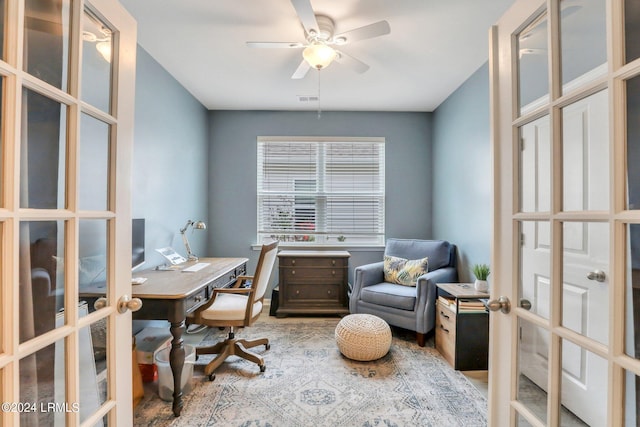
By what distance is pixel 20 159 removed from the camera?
0.68 meters

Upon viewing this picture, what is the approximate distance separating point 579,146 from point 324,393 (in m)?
1.96

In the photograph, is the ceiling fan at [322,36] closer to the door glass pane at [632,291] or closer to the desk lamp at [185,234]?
the door glass pane at [632,291]

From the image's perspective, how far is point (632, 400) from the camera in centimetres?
63

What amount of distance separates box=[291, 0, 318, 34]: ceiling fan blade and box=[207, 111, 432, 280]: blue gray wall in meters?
1.98

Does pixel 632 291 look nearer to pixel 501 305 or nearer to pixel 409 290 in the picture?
pixel 501 305

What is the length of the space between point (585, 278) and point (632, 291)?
0.14 meters

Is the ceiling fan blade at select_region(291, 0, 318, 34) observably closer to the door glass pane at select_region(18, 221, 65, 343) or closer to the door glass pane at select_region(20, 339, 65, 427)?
the door glass pane at select_region(18, 221, 65, 343)

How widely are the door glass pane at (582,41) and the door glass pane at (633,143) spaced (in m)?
0.08

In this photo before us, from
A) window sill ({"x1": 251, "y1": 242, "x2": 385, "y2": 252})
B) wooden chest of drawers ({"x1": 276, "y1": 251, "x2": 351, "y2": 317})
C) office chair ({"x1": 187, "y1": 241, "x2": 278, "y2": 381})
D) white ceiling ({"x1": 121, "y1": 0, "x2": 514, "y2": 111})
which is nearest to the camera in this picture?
white ceiling ({"x1": 121, "y1": 0, "x2": 514, "y2": 111})

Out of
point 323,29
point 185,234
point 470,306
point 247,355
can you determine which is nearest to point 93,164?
point 323,29

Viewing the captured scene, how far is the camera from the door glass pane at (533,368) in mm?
837

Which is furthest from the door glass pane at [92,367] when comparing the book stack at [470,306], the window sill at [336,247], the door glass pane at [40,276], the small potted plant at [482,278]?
the window sill at [336,247]

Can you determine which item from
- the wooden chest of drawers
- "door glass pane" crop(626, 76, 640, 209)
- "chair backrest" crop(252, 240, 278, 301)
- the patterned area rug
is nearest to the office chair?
"chair backrest" crop(252, 240, 278, 301)

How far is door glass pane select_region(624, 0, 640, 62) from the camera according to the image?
0.62 meters
